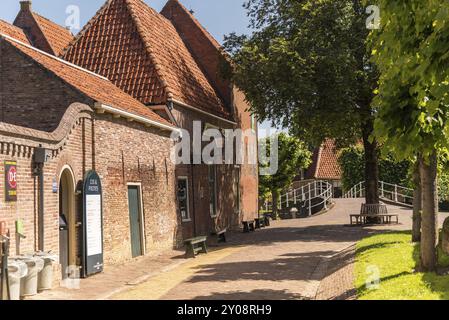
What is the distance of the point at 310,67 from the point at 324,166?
34981 mm

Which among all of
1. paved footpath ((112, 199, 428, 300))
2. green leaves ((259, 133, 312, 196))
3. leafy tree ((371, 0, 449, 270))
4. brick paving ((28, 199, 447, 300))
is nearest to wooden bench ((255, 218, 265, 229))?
paved footpath ((112, 199, 428, 300))

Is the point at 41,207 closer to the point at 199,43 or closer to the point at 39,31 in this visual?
the point at 39,31

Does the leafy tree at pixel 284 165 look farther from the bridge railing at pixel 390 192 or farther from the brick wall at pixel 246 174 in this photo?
the bridge railing at pixel 390 192

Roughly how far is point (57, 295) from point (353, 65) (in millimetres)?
16429

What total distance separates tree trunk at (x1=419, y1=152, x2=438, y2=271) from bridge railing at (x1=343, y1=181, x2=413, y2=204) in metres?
26.3

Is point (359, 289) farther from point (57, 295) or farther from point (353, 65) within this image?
point (353, 65)

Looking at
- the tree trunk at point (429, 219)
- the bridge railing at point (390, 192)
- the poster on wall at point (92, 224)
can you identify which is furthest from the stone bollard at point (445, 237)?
the bridge railing at point (390, 192)

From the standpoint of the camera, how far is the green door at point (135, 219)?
16.5 m

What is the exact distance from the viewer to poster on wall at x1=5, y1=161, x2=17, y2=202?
10.4 m

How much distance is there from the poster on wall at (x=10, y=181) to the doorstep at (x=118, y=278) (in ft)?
6.21

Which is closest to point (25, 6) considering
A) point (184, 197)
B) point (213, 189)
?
point (213, 189)

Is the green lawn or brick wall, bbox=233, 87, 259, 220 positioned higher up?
brick wall, bbox=233, 87, 259, 220

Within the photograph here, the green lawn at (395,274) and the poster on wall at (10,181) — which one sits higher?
the poster on wall at (10,181)

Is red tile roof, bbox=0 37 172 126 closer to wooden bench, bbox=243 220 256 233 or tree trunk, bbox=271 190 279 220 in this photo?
wooden bench, bbox=243 220 256 233
